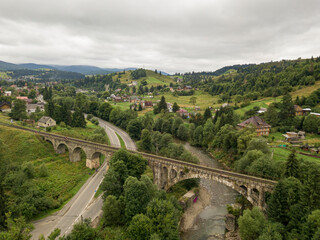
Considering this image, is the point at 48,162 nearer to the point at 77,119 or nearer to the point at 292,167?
the point at 77,119

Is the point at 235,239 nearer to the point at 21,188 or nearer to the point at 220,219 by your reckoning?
the point at 220,219

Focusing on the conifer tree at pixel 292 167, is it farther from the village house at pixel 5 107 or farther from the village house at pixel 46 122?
the village house at pixel 5 107

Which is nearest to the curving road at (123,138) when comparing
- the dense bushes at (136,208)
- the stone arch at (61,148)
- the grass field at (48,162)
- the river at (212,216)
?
the stone arch at (61,148)

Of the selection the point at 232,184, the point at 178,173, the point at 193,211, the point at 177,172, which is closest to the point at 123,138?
the point at 177,172

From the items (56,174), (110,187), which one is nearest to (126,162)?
(110,187)

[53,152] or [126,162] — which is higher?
[126,162]

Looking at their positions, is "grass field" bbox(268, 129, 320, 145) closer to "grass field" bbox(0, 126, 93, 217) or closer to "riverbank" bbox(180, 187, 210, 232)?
"riverbank" bbox(180, 187, 210, 232)

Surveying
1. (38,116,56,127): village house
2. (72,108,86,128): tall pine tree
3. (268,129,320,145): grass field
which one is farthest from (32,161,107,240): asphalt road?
(268,129,320,145): grass field
